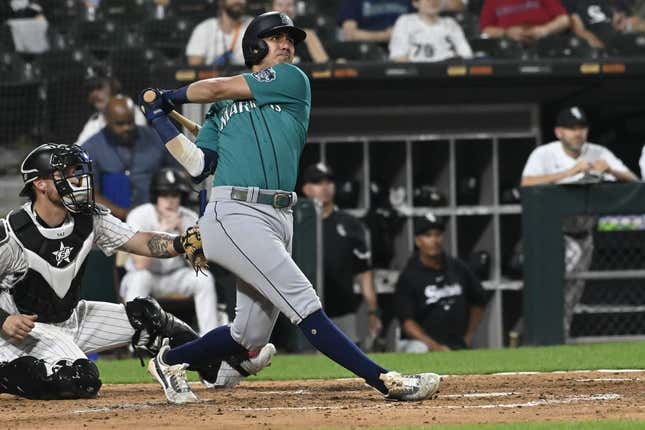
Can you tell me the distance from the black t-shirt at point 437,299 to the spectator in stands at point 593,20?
2.71 m

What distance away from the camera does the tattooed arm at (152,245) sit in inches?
218

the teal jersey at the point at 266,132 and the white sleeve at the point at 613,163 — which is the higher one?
the teal jersey at the point at 266,132

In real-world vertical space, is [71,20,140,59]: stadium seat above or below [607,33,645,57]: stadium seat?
above

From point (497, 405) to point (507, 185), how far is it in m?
5.52

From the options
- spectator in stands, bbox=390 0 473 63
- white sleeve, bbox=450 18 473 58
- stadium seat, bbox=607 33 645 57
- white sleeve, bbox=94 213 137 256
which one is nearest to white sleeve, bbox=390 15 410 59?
spectator in stands, bbox=390 0 473 63

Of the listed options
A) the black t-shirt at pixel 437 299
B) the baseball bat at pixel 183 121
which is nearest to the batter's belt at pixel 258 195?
the baseball bat at pixel 183 121

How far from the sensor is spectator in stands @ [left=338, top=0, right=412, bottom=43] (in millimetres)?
10516

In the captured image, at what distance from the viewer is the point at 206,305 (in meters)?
8.44

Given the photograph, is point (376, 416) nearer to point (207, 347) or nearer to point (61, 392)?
point (207, 347)

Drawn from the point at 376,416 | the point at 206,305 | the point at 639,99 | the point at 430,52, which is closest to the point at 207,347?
the point at 376,416

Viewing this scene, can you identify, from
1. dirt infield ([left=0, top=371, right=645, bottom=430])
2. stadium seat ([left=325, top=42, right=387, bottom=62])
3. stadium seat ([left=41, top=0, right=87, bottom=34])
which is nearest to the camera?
dirt infield ([left=0, top=371, right=645, bottom=430])

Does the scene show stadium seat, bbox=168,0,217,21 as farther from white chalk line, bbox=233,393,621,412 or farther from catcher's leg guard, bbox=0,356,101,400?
white chalk line, bbox=233,393,621,412

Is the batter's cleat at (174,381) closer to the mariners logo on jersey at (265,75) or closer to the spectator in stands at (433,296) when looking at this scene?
the mariners logo on jersey at (265,75)

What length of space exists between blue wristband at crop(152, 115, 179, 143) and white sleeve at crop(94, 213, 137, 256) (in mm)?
961
